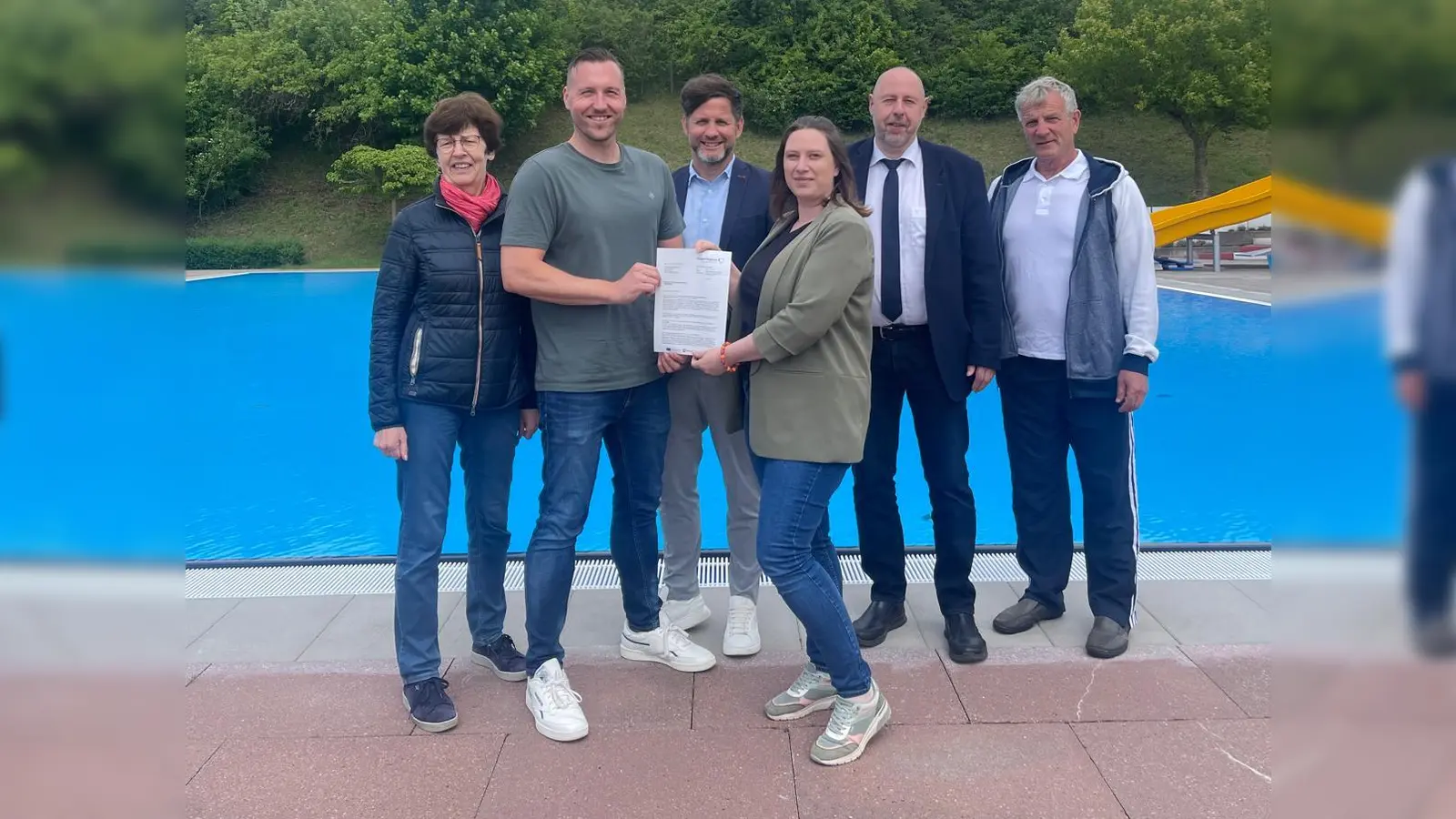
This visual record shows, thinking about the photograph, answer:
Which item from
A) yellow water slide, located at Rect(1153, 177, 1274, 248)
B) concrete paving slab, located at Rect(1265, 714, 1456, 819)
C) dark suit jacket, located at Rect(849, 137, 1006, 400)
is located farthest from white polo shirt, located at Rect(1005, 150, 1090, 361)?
yellow water slide, located at Rect(1153, 177, 1274, 248)

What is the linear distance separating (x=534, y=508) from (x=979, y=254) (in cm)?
388

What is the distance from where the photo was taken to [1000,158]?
3397 centimetres

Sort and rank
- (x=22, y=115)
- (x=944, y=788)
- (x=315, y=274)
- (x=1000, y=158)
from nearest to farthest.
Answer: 1. (x=22, y=115)
2. (x=944, y=788)
3. (x=315, y=274)
4. (x=1000, y=158)

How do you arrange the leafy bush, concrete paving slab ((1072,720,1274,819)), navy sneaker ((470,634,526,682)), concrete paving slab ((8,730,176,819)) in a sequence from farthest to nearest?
the leafy bush < navy sneaker ((470,634,526,682)) < concrete paving slab ((1072,720,1274,819)) < concrete paving slab ((8,730,176,819))

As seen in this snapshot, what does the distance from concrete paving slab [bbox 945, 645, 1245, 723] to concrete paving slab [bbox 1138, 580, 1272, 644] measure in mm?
216

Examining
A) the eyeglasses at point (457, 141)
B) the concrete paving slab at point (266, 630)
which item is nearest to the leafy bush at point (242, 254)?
the concrete paving slab at point (266, 630)

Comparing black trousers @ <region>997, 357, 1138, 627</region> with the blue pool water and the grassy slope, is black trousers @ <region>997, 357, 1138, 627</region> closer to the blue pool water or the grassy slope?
the blue pool water

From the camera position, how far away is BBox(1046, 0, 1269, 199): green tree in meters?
29.1

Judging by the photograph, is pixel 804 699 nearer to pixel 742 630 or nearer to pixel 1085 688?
pixel 742 630

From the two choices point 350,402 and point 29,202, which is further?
point 350,402

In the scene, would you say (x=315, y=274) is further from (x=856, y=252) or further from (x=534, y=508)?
(x=856, y=252)

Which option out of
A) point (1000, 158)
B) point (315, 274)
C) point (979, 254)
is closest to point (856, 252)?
point (979, 254)

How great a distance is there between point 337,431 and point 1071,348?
6736mm

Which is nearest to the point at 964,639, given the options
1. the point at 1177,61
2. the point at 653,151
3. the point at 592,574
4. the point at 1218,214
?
the point at 592,574
